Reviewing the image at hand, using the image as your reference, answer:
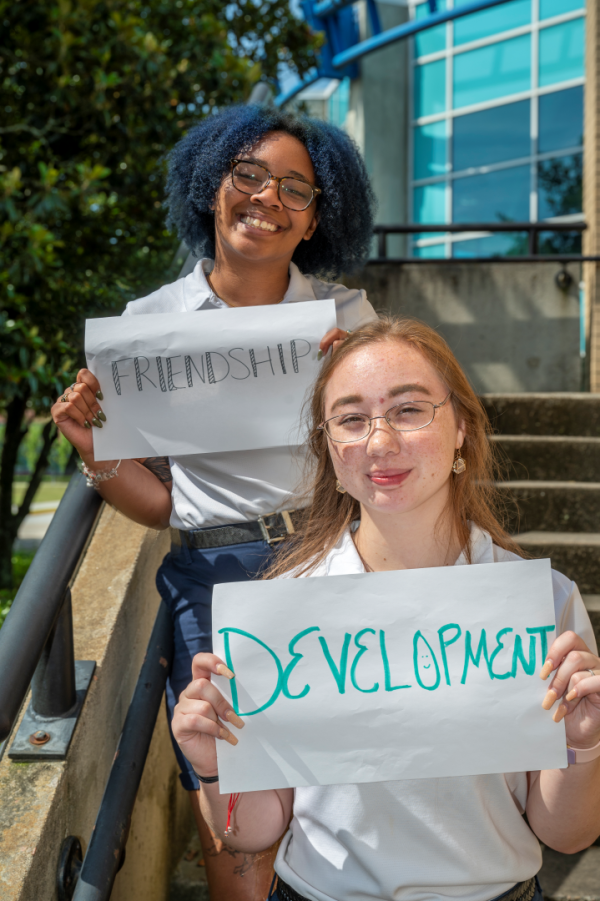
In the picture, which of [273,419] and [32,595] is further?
[273,419]

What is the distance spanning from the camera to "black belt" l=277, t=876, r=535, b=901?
1.34m

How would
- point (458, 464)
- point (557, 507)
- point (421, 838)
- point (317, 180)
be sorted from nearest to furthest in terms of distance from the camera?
point (421, 838), point (458, 464), point (317, 180), point (557, 507)

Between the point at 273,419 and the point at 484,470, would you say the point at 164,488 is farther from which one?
the point at 484,470

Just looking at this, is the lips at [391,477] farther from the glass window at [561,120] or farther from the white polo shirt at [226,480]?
the glass window at [561,120]

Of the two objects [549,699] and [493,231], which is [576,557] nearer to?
[549,699]

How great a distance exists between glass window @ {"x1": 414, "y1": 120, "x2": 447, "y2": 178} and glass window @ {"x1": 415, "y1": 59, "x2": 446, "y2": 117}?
22 cm

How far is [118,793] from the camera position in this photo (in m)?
1.67

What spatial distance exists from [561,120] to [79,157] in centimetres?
628

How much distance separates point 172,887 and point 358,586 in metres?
1.63

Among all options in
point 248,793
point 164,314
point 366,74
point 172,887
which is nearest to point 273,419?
point 164,314

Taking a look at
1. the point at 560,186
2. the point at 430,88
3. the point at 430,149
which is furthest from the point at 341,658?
the point at 430,88

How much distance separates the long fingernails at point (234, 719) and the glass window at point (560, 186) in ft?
29.2

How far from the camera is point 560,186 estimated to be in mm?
9078

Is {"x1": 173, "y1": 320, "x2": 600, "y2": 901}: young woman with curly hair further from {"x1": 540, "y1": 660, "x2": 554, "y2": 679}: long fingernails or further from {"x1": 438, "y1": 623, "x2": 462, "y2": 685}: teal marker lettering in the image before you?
{"x1": 438, "y1": 623, "x2": 462, "y2": 685}: teal marker lettering
